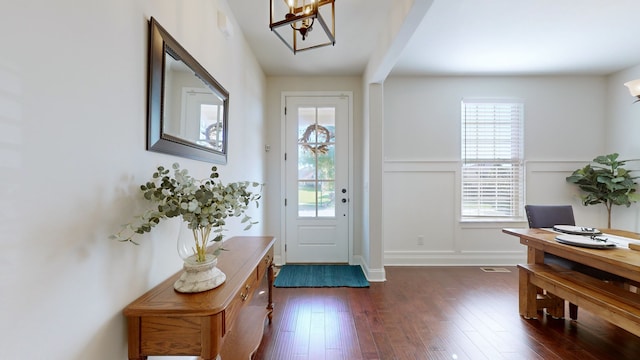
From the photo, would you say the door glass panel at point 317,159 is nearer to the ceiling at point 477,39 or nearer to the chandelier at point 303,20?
the ceiling at point 477,39

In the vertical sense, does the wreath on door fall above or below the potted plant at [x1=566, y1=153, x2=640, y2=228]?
above

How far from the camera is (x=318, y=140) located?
3840 millimetres

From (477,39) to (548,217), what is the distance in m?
1.98

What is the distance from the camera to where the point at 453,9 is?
2.40 metres

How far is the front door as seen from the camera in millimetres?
3838

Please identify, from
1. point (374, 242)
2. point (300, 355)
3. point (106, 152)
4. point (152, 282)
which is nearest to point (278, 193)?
point (374, 242)

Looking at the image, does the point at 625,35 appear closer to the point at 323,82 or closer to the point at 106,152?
the point at 323,82

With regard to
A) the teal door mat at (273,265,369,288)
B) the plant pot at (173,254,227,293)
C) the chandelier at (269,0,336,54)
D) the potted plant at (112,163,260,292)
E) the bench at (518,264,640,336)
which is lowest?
the teal door mat at (273,265,369,288)

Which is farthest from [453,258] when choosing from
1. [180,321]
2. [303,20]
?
[180,321]

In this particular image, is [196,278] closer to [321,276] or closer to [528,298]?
[321,276]

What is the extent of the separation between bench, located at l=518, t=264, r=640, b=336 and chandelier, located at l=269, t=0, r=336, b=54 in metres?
2.39

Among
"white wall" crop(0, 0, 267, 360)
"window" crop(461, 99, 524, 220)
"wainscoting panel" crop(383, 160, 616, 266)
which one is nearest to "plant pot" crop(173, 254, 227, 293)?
"white wall" crop(0, 0, 267, 360)

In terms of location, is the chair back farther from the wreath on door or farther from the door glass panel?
the wreath on door

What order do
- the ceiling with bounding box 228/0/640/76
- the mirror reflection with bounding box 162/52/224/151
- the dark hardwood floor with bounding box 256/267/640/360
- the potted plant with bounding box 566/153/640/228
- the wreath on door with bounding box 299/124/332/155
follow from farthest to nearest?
Answer: the wreath on door with bounding box 299/124/332/155, the potted plant with bounding box 566/153/640/228, the ceiling with bounding box 228/0/640/76, the dark hardwood floor with bounding box 256/267/640/360, the mirror reflection with bounding box 162/52/224/151
